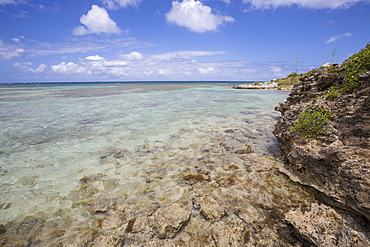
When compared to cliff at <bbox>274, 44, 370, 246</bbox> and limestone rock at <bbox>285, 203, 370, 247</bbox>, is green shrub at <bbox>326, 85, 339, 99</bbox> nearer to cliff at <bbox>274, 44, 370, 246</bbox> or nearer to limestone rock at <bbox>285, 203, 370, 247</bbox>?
cliff at <bbox>274, 44, 370, 246</bbox>

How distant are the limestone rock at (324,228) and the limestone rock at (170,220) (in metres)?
2.21

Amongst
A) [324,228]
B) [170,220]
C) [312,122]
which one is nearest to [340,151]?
[312,122]

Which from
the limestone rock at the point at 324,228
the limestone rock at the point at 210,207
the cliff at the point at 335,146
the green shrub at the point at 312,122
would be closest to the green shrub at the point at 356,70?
the cliff at the point at 335,146

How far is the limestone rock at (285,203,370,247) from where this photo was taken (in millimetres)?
3178

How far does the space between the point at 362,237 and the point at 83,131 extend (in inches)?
492

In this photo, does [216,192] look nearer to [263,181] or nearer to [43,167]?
[263,181]

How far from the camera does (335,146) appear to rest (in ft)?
15.5

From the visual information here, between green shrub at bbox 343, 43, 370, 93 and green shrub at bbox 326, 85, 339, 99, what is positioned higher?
green shrub at bbox 343, 43, 370, 93

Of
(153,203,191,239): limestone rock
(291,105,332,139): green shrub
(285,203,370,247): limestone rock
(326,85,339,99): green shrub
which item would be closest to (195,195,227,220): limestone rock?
(153,203,191,239): limestone rock

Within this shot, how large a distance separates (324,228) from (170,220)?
298cm

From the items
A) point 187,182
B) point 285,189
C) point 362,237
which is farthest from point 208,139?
point 362,237

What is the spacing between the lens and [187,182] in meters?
5.76

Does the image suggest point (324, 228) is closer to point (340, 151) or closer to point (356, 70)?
point (340, 151)

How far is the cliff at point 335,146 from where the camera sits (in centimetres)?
361
